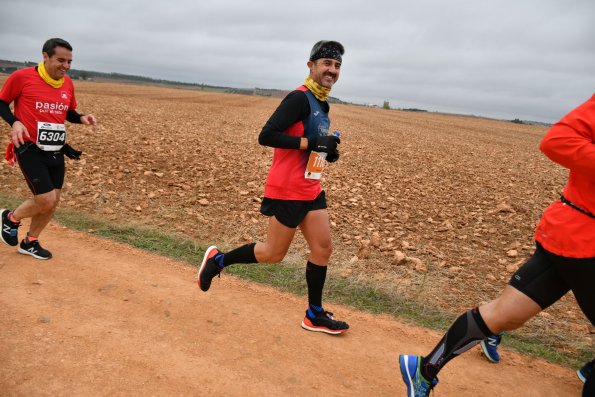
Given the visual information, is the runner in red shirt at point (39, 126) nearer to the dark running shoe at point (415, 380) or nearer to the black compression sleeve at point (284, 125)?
the black compression sleeve at point (284, 125)

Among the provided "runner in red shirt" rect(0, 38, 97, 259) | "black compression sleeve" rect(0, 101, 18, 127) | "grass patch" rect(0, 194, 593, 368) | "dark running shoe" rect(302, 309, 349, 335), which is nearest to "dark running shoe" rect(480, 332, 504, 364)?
"grass patch" rect(0, 194, 593, 368)

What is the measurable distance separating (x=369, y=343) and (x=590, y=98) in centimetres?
251

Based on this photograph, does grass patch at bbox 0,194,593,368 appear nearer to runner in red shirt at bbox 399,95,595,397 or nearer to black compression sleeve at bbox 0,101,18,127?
runner in red shirt at bbox 399,95,595,397

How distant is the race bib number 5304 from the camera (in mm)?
4445

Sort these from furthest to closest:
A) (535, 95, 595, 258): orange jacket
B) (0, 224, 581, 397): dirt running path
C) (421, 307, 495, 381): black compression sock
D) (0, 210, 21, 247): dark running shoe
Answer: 1. (0, 210, 21, 247): dark running shoe
2. (0, 224, 581, 397): dirt running path
3. (421, 307, 495, 381): black compression sock
4. (535, 95, 595, 258): orange jacket

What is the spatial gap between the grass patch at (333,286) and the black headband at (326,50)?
8.28ft

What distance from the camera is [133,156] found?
33.5 ft

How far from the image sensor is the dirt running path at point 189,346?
2.90 metres

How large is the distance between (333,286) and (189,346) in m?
2.05

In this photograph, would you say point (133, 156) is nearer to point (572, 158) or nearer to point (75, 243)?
point (75, 243)

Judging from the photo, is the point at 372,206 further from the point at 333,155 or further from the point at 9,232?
the point at 9,232

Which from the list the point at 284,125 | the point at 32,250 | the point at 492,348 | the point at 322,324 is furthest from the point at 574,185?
the point at 32,250

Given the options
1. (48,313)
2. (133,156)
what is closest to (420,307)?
(48,313)

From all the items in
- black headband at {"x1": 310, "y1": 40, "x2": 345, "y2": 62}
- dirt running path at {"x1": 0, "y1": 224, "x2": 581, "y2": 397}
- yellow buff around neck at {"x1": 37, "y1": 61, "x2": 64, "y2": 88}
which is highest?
black headband at {"x1": 310, "y1": 40, "x2": 345, "y2": 62}
